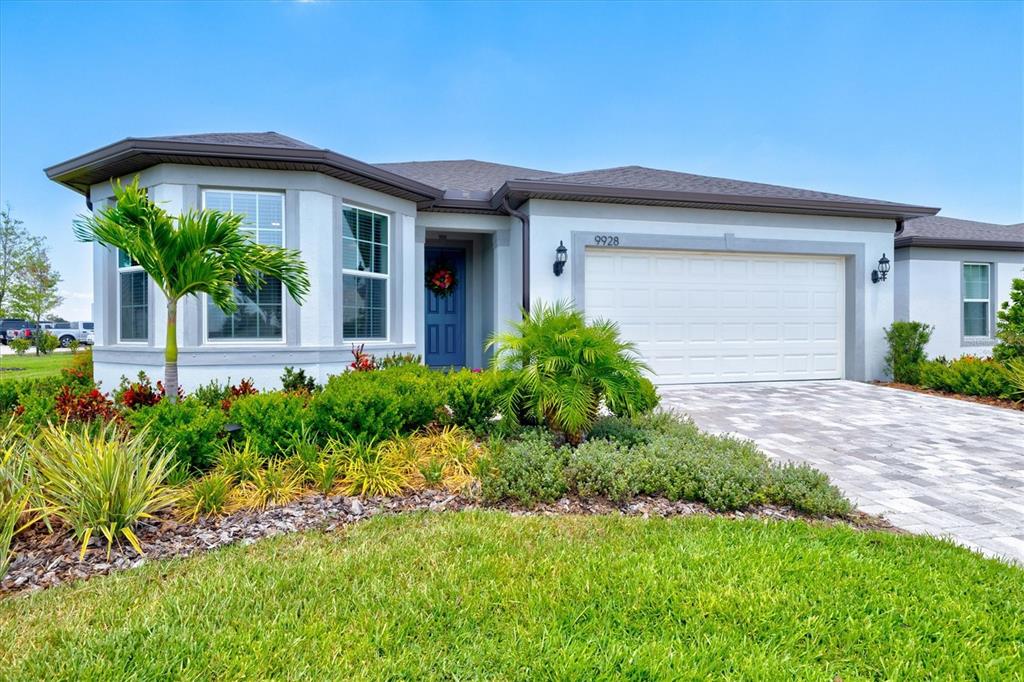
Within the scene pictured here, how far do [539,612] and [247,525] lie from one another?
211 centimetres

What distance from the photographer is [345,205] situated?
721cm

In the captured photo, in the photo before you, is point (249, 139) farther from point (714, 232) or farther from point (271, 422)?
point (714, 232)

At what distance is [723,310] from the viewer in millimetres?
9242

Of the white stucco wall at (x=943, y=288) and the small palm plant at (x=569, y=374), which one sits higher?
the white stucco wall at (x=943, y=288)

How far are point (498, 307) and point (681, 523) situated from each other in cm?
625

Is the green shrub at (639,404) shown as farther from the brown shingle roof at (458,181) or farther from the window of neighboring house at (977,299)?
the window of neighboring house at (977,299)

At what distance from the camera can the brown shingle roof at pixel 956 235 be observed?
1032 centimetres

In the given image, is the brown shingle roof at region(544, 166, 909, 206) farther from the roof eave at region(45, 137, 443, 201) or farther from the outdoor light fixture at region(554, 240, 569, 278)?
the roof eave at region(45, 137, 443, 201)

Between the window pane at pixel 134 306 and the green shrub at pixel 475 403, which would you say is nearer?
the green shrub at pixel 475 403

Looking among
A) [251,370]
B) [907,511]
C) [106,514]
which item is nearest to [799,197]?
[907,511]

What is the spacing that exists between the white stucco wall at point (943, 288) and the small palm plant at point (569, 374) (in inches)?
366

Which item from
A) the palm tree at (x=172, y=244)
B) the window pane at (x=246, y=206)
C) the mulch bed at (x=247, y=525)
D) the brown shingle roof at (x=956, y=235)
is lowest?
the mulch bed at (x=247, y=525)

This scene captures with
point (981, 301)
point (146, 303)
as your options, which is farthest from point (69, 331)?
point (981, 301)

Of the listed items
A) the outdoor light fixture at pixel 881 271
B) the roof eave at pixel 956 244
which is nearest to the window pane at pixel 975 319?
the roof eave at pixel 956 244
